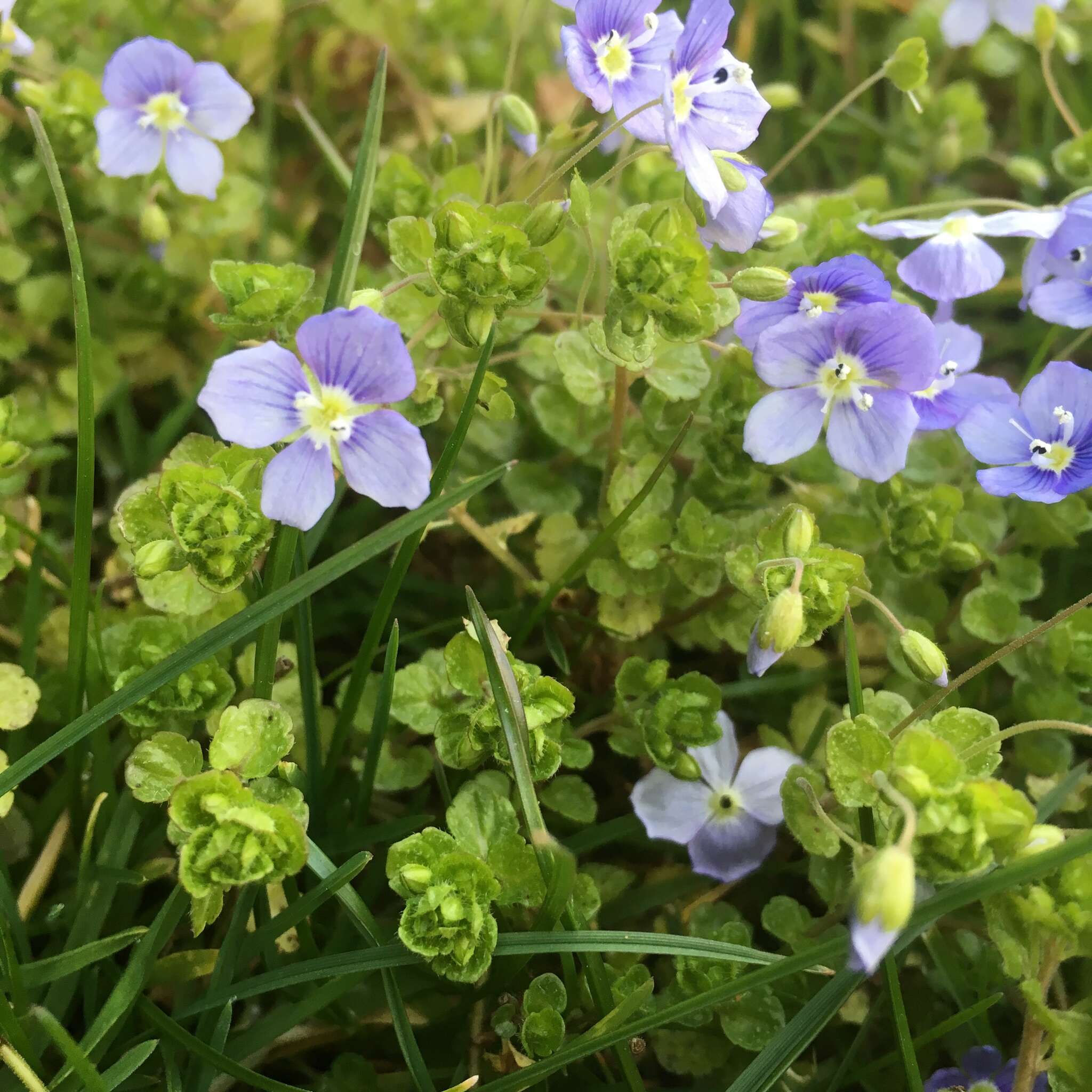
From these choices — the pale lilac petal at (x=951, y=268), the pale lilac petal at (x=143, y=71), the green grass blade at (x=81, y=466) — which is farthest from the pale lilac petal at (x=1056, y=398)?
the pale lilac petal at (x=143, y=71)

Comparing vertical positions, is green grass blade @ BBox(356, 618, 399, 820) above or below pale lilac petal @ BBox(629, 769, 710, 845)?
above

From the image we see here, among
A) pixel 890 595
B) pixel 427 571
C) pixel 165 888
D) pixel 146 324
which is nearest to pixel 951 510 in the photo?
pixel 890 595

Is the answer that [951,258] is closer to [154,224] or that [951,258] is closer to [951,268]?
[951,268]

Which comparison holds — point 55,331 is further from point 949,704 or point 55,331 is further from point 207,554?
point 949,704

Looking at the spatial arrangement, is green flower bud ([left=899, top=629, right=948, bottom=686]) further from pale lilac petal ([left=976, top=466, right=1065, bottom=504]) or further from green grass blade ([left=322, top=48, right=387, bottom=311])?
green grass blade ([left=322, top=48, right=387, bottom=311])

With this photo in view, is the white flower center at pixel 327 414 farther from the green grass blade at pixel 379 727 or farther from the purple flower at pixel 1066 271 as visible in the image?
the purple flower at pixel 1066 271

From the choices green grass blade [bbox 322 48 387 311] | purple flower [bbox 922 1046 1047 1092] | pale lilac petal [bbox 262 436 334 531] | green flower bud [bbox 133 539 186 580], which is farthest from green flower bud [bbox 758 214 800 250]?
purple flower [bbox 922 1046 1047 1092]
